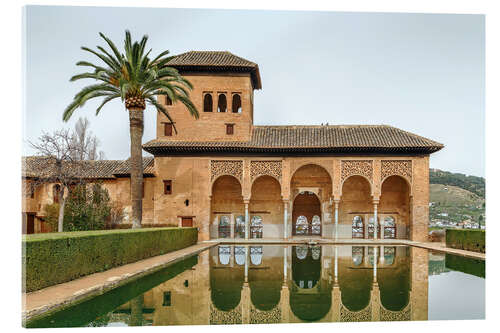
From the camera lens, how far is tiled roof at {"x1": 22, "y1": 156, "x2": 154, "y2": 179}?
17609mm

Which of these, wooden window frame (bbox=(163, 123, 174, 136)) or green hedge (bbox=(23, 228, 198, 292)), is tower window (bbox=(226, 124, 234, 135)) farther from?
green hedge (bbox=(23, 228, 198, 292))

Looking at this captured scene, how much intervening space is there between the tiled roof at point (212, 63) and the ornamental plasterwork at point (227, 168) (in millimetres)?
4733

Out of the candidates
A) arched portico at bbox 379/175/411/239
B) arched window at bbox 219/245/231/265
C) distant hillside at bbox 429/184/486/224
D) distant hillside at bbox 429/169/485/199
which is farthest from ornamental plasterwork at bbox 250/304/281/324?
arched portico at bbox 379/175/411/239

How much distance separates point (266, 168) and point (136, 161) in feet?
25.6

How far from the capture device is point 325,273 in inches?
408

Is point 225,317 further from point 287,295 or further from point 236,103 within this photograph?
point 236,103

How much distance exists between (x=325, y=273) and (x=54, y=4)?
8363 mm

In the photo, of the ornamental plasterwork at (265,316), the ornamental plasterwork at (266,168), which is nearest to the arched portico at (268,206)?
the ornamental plasterwork at (266,168)

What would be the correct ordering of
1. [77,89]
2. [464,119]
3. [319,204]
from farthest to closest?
[319,204] < [77,89] < [464,119]

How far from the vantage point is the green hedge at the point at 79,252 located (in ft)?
23.9

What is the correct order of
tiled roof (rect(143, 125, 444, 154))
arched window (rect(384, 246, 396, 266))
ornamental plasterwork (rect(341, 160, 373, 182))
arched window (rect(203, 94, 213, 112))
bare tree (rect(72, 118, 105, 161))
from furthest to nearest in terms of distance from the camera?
1. bare tree (rect(72, 118, 105, 161))
2. arched window (rect(203, 94, 213, 112))
3. ornamental plasterwork (rect(341, 160, 373, 182))
4. tiled roof (rect(143, 125, 444, 154))
5. arched window (rect(384, 246, 396, 266))

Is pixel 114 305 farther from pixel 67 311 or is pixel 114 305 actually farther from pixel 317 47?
pixel 317 47

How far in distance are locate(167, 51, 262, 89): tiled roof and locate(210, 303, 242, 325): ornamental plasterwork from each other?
15.8 m
